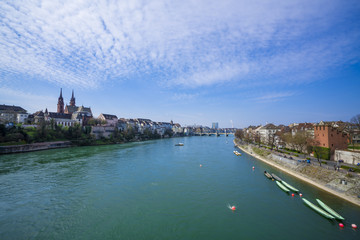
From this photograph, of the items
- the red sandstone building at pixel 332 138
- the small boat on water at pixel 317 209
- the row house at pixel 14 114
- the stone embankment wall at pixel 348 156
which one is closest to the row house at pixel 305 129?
the red sandstone building at pixel 332 138

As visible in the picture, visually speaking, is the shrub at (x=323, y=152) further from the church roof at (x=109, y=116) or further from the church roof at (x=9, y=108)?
the church roof at (x=9, y=108)

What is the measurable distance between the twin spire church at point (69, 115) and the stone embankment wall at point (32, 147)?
23291mm

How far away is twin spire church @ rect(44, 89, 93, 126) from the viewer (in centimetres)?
7721

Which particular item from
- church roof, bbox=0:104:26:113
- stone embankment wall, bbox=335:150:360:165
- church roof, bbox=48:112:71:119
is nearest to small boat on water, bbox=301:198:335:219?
stone embankment wall, bbox=335:150:360:165

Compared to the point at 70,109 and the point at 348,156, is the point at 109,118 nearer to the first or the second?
the point at 70,109

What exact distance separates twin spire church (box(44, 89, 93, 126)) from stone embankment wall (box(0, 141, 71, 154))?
76.4ft

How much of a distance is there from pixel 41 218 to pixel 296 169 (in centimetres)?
2935

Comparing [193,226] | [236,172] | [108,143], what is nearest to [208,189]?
[193,226]

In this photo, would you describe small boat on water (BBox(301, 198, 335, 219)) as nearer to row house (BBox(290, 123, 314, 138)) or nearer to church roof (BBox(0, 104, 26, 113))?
row house (BBox(290, 123, 314, 138))

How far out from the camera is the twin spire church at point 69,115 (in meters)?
77.2

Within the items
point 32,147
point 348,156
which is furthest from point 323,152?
point 32,147

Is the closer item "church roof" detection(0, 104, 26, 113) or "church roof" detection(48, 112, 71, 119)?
"church roof" detection(0, 104, 26, 113)

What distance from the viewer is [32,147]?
4491 centimetres

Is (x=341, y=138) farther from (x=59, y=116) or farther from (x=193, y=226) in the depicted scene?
(x=59, y=116)
